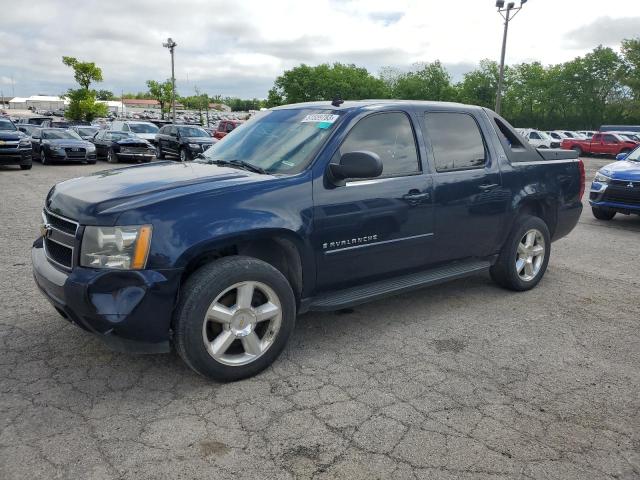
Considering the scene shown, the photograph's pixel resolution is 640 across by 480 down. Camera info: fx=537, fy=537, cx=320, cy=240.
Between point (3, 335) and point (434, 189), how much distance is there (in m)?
3.45

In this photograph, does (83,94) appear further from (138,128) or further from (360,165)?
(360,165)

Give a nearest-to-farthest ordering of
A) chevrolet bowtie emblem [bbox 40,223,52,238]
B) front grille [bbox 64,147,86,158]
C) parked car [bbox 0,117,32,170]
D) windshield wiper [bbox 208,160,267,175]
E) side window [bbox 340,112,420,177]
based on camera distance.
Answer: chevrolet bowtie emblem [bbox 40,223,52,238] < windshield wiper [bbox 208,160,267,175] < side window [bbox 340,112,420,177] < parked car [bbox 0,117,32,170] < front grille [bbox 64,147,86,158]

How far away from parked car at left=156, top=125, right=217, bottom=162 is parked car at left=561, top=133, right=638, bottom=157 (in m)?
22.3

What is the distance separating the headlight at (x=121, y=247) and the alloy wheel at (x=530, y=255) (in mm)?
3592

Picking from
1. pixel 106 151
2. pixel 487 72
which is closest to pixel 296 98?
pixel 487 72

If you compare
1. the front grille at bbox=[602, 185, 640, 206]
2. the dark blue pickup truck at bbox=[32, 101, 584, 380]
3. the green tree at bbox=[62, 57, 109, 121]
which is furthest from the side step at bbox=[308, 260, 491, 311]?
the green tree at bbox=[62, 57, 109, 121]

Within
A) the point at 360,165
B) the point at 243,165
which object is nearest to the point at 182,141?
the point at 243,165

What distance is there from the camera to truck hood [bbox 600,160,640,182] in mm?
8852

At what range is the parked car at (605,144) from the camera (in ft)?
104

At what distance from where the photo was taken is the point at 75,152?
19.2 m

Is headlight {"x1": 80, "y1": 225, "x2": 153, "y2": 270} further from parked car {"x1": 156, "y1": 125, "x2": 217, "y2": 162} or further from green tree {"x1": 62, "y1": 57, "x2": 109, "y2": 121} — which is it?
green tree {"x1": 62, "y1": 57, "x2": 109, "y2": 121}

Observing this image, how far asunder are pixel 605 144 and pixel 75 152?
29263 millimetres

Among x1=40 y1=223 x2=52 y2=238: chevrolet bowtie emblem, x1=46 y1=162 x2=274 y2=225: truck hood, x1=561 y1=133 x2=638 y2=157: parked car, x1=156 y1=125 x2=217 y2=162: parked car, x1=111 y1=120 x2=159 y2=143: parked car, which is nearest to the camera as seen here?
x1=46 y1=162 x2=274 y2=225: truck hood

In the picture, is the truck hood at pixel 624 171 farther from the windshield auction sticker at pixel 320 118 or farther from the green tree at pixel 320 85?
the green tree at pixel 320 85
